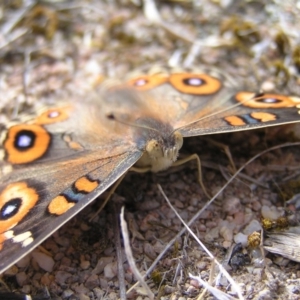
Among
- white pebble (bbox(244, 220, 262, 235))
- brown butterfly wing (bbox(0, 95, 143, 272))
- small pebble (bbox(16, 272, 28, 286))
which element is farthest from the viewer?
white pebble (bbox(244, 220, 262, 235))

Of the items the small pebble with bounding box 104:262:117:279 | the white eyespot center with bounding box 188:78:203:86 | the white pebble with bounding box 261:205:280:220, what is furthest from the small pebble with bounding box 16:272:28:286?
the white eyespot center with bounding box 188:78:203:86

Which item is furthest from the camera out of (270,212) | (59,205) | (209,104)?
(209,104)

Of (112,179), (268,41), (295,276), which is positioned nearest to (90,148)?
(112,179)

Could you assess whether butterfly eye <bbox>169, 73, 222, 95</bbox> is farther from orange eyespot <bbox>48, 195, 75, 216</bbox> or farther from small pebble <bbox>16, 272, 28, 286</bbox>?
small pebble <bbox>16, 272, 28, 286</bbox>

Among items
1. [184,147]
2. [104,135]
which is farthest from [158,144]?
[184,147]

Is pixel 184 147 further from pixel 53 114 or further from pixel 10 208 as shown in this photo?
pixel 10 208

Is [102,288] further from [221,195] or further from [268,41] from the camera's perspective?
[268,41]
